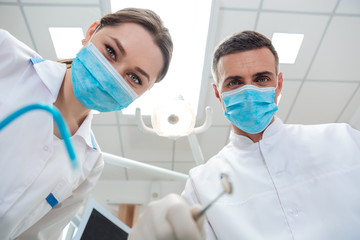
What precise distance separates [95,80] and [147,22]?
465 millimetres

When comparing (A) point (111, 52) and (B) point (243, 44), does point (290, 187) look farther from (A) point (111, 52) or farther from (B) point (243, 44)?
(A) point (111, 52)

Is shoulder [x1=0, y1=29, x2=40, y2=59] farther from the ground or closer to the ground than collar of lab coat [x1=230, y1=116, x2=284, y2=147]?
farther from the ground

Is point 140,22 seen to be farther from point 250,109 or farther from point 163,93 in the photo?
point 163,93

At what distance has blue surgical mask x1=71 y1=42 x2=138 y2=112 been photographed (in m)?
1.06

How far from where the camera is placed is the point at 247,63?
1.24m

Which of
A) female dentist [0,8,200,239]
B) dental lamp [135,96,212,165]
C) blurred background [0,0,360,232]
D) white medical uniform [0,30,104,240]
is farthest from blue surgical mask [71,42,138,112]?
blurred background [0,0,360,232]

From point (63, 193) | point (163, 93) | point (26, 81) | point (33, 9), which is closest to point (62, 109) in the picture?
point (26, 81)

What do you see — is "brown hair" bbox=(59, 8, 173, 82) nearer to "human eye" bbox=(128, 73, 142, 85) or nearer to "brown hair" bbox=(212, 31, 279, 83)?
"human eye" bbox=(128, 73, 142, 85)

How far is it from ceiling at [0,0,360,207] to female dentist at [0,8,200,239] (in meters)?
0.84

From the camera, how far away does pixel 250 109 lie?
3.76 feet

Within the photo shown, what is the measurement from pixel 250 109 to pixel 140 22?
2.64 ft

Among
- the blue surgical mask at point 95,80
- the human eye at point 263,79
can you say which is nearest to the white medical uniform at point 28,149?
the blue surgical mask at point 95,80

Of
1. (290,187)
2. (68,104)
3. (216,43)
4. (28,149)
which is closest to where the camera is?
(28,149)

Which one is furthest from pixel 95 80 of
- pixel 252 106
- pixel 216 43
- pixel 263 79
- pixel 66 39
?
pixel 216 43
